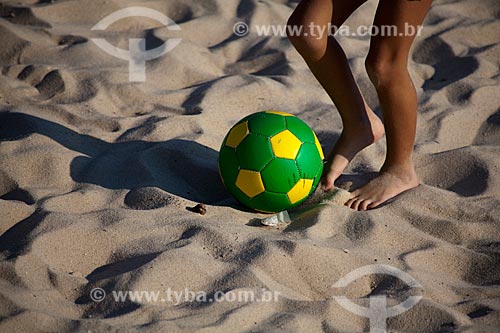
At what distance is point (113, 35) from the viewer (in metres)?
5.15

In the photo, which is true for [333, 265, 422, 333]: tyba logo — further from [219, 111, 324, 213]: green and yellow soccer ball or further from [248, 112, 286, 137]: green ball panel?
[248, 112, 286, 137]: green ball panel

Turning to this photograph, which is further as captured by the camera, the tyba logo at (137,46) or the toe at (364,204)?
the tyba logo at (137,46)

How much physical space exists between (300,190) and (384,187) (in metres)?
0.54

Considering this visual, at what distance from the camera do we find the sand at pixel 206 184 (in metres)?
2.74

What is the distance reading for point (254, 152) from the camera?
330cm

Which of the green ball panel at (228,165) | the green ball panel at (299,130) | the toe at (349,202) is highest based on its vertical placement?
the green ball panel at (299,130)

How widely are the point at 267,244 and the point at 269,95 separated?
5.63ft

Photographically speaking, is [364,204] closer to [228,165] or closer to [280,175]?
[280,175]

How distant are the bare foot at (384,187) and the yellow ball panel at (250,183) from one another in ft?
1.79

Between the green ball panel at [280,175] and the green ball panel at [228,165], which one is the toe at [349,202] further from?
the green ball panel at [228,165]

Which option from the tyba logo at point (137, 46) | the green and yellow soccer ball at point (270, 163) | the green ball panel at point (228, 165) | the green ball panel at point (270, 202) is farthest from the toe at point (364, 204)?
the tyba logo at point (137, 46)

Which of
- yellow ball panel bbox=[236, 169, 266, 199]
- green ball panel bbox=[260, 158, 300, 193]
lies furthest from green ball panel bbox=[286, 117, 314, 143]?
yellow ball panel bbox=[236, 169, 266, 199]

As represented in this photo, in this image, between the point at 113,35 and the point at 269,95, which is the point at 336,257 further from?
the point at 113,35

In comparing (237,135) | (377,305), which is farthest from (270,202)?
(377,305)
